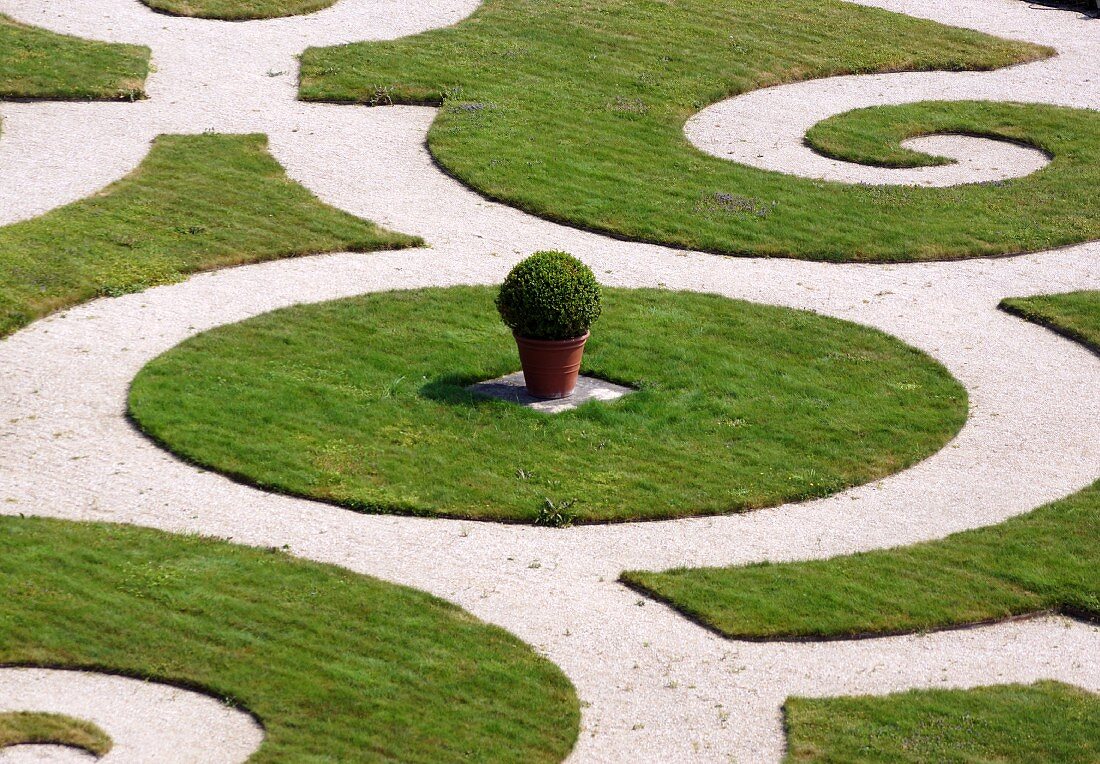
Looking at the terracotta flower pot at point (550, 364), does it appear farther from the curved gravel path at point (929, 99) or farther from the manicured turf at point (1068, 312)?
the curved gravel path at point (929, 99)

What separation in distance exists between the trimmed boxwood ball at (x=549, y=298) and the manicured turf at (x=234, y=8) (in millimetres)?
21537

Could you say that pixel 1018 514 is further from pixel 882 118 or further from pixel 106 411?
pixel 882 118

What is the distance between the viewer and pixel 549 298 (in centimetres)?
1991

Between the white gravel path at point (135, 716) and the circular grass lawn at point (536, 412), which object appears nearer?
the white gravel path at point (135, 716)

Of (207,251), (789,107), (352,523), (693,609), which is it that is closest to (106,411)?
(352,523)

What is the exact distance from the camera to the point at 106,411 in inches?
757

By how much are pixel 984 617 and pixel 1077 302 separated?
10.8m

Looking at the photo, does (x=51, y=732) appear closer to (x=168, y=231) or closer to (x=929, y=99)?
(x=168, y=231)

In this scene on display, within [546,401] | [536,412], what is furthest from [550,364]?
[536,412]

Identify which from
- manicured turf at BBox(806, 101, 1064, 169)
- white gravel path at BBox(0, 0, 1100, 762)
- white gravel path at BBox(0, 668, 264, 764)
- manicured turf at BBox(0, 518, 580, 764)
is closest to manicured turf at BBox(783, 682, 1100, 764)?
white gravel path at BBox(0, 0, 1100, 762)

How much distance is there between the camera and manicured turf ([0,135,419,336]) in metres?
23.0

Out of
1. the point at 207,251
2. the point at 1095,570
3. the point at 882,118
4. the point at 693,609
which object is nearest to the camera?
the point at 693,609

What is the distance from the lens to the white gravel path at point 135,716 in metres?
12.6

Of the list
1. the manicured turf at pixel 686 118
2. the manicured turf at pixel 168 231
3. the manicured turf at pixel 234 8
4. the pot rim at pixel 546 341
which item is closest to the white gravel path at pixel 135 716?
the pot rim at pixel 546 341
